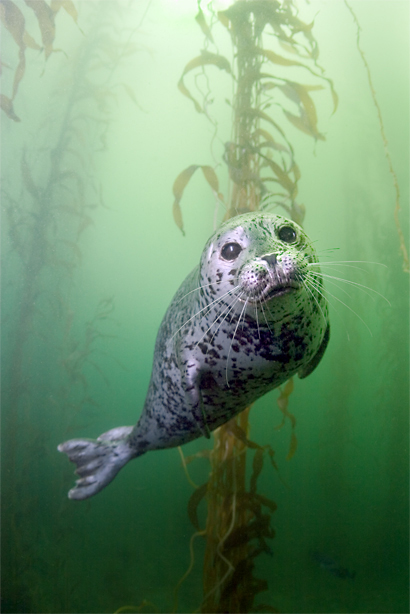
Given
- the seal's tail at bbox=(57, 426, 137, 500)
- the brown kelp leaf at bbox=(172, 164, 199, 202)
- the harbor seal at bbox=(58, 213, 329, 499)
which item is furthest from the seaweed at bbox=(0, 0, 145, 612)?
the harbor seal at bbox=(58, 213, 329, 499)

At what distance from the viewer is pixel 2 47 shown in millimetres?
3086

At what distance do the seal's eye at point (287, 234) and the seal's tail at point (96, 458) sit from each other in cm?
136

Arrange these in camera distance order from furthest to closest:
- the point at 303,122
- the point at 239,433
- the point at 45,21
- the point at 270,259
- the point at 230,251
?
the point at 45,21, the point at 303,122, the point at 239,433, the point at 230,251, the point at 270,259

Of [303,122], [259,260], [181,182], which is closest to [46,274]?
[181,182]

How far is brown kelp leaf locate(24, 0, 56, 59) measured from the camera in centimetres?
277

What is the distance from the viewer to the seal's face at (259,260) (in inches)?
38.7

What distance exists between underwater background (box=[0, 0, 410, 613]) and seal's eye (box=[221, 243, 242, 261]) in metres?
2.59

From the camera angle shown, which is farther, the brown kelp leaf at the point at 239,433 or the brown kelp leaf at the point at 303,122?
the brown kelp leaf at the point at 303,122

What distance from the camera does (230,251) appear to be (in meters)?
1.17

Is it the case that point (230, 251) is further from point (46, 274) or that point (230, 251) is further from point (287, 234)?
point (46, 274)

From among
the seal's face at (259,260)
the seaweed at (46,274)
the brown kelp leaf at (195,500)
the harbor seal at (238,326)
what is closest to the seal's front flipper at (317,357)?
the harbor seal at (238,326)

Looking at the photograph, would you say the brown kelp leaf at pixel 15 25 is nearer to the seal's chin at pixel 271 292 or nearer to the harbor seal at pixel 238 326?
the harbor seal at pixel 238 326

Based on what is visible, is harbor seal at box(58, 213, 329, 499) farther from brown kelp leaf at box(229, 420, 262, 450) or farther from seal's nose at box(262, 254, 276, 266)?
brown kelp leaf at box(229, 420, 262, 450)

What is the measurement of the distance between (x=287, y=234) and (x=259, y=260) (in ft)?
0.88
